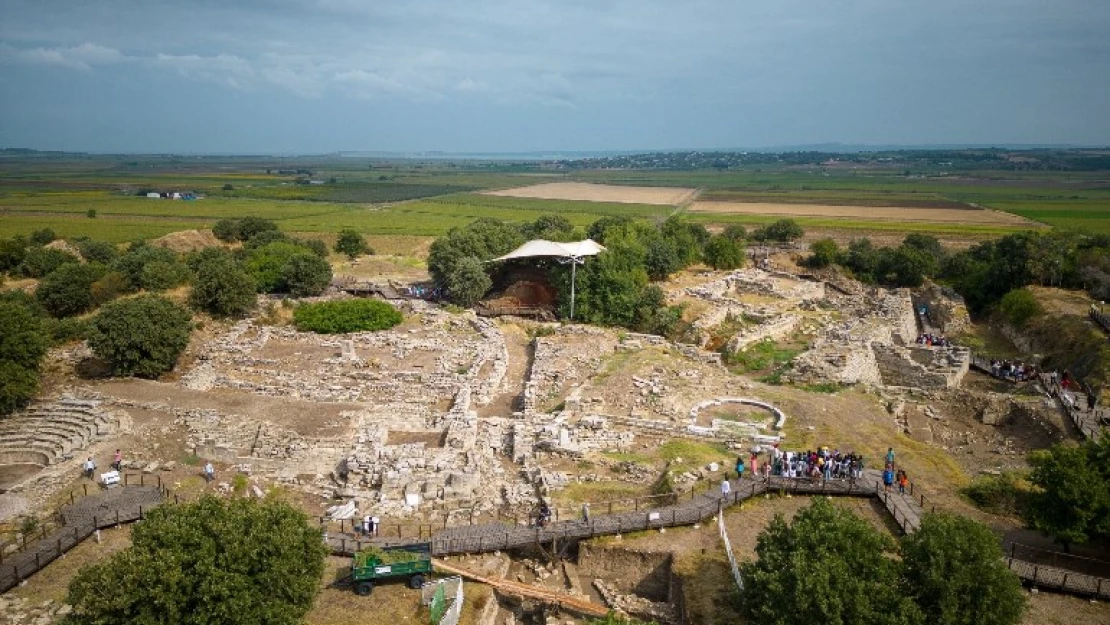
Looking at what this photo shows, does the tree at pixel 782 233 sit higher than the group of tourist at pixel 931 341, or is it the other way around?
the tree at pixel 782 233

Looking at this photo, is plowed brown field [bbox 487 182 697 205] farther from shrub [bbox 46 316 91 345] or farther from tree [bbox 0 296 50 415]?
tree [bbox 0 296 50 415]

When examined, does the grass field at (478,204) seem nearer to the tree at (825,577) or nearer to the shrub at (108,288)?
the shrub at (108,288)

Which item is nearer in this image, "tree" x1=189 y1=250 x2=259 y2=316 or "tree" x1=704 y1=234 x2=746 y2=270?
"tree" x1=189 y1=250 x2=259 y2=316

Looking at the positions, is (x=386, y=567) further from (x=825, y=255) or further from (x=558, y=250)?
(x=825, y=255)

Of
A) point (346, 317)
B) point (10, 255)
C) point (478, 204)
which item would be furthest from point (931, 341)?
point (478, 204)

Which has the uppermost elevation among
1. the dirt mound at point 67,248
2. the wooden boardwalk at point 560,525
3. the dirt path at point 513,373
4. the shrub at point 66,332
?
the dirt mound at point 67,248

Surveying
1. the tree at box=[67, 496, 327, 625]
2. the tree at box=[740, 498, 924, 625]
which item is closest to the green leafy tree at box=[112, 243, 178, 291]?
the tree at box=[67, 496, 327, 625]

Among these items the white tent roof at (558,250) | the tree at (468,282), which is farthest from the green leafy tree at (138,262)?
the white tent roof at (558,250)
